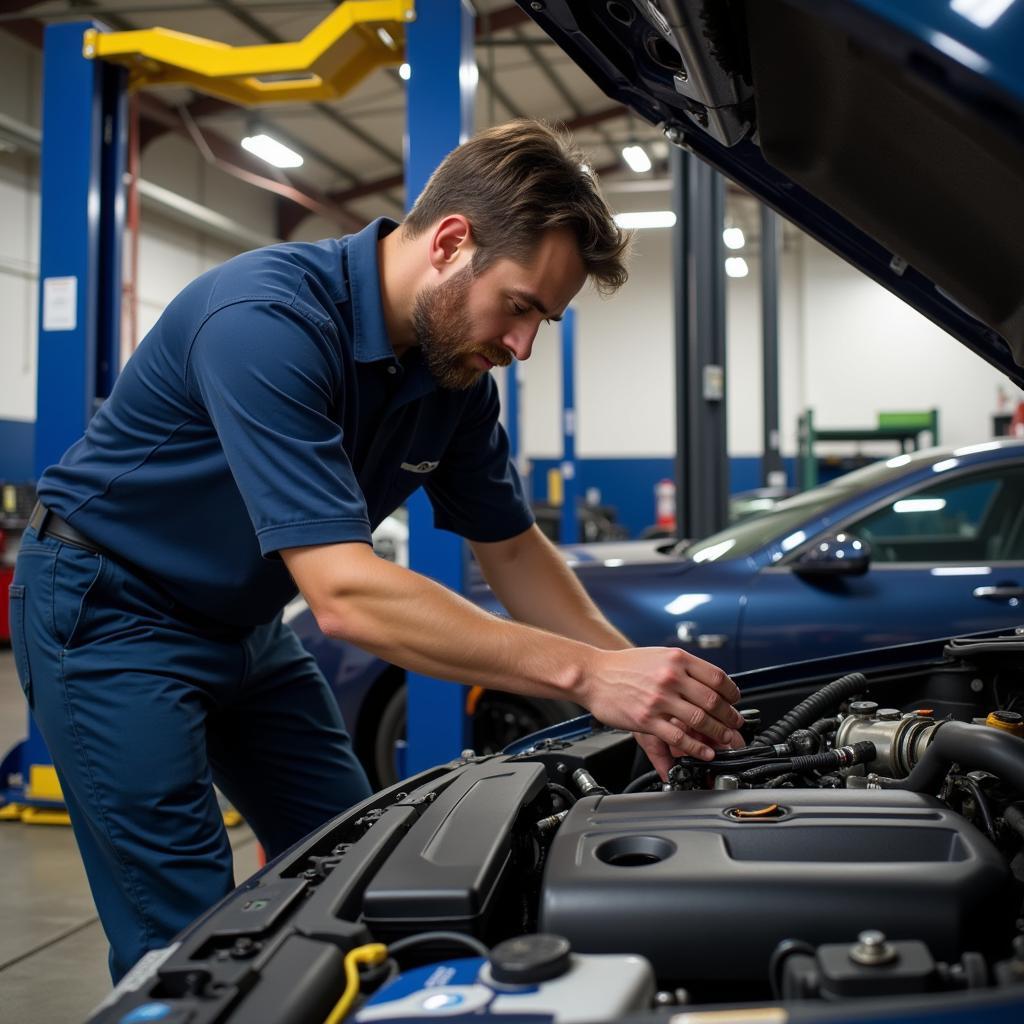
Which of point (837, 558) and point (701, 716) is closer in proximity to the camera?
point (701, 716)

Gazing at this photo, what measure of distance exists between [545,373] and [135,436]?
54.6 ft

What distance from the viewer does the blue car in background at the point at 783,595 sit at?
3.15 m

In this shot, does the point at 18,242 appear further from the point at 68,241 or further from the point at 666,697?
the point at 666,697

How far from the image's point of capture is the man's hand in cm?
130

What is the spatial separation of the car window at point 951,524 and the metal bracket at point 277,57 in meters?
2.15

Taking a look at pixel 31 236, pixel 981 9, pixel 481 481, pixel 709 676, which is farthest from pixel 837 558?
pixel 31 236

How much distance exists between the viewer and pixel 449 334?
1.68 metres

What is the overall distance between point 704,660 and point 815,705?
230 millimetres

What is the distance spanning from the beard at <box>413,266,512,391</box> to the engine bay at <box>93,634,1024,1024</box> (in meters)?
0.67

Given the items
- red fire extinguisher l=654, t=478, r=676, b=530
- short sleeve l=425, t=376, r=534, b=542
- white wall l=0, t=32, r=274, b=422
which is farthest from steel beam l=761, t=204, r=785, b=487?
short sleeve l=425, t=376, r=534, b=542

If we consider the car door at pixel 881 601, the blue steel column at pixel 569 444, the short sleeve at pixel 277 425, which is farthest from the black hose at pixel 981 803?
the blue steel column at pixel 569 444

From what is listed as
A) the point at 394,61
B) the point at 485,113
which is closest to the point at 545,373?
the point at 485,113

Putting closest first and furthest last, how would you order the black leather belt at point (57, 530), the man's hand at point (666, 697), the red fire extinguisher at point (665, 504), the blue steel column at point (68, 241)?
the man's hand at point (666, 697)
the black leather belt at point (57, 530)
the blue steel column at point (68, 241)
the red fire extinguisher at point (665, 504)

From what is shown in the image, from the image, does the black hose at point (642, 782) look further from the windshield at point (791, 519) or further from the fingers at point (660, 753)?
the windshield at point (791, 519)
